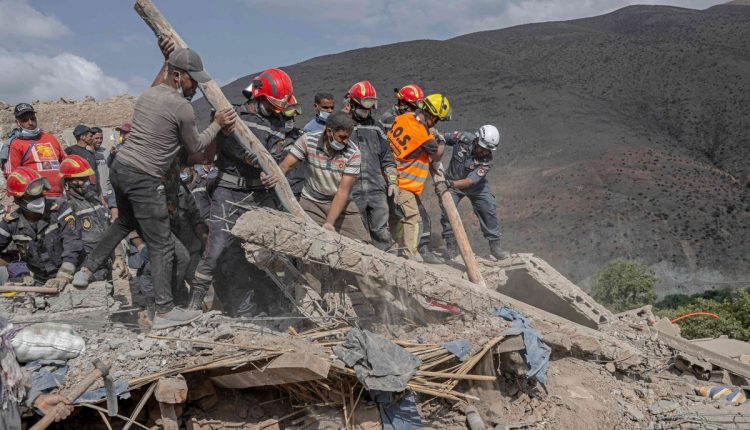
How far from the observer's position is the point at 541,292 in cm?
697

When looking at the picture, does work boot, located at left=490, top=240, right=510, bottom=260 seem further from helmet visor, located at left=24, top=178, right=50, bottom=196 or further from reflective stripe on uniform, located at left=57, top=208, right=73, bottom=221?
helmet visor, located at left=24, top=178, right=50, bottom=196

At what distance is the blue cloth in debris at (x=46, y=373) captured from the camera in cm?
396

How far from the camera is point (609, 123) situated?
29.6 meters

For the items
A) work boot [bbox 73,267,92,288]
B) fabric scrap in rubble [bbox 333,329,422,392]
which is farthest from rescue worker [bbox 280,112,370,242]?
work boot [bbox 73,267,92,288]

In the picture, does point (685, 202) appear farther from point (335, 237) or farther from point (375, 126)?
point (335, 237)

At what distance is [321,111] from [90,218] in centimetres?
261

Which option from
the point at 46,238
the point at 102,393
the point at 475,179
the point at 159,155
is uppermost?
the point at 159,155

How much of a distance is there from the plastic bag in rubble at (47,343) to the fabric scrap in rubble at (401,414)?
2.16m

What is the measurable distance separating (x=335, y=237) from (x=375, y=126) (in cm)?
183

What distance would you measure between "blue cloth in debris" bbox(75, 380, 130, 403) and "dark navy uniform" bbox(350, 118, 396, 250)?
287 cm

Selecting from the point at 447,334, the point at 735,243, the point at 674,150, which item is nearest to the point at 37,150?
the point at 447,334

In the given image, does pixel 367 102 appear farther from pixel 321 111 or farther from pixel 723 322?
pixel 723 322

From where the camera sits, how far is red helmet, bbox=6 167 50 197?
5.66 meters

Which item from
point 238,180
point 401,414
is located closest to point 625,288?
point 401,414
